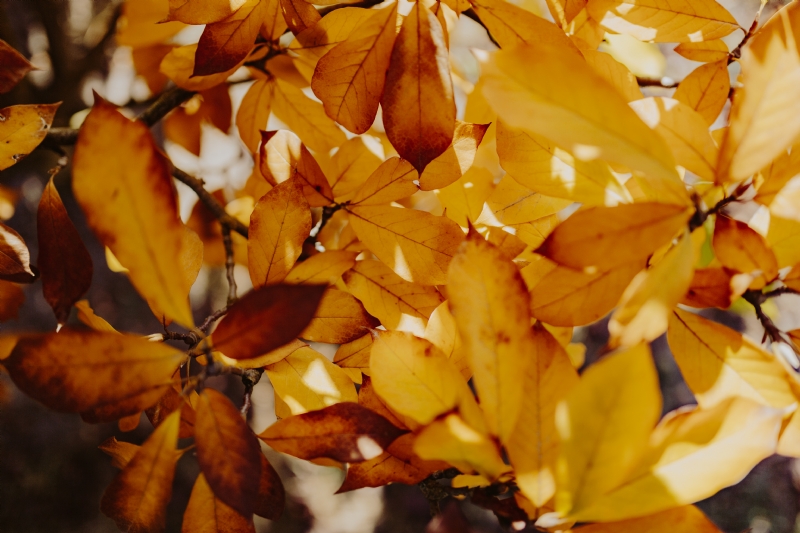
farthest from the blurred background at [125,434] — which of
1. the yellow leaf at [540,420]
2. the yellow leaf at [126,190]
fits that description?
the yellow leaf at [540,420]

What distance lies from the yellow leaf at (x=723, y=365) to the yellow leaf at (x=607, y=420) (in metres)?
0.15

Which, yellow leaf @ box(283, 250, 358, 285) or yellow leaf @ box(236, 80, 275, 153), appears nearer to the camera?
yellow leaf @ box(283, 250, 358, 285)

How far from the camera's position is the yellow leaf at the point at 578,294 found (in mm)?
357

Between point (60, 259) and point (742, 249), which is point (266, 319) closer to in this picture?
point (60, 259)

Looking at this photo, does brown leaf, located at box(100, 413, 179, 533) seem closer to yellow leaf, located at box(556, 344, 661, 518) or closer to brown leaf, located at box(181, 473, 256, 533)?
brown leaf, located at box(181, 473, 256, 533)

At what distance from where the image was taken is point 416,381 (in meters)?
0.38

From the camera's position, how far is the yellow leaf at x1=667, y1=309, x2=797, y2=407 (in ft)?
1.26

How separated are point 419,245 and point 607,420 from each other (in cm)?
27

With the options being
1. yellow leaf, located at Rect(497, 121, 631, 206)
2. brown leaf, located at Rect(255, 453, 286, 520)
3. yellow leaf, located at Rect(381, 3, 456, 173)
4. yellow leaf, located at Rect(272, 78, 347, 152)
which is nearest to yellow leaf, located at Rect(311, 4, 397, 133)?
yellow leaf, located at Rect(381, 3, 456, 173)

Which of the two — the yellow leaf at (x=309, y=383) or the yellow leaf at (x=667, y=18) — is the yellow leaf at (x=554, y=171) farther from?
the yellow leaf at (x=309, y=383)

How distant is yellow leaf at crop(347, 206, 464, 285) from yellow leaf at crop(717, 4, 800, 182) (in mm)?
265

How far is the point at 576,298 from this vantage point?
0.37m

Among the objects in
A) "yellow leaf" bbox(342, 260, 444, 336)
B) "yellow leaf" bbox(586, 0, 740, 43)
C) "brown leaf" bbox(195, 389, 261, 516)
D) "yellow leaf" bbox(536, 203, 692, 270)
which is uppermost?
"yellow leaf" bbox(586, 0, 740, 43)

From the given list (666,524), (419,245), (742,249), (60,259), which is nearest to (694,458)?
(666,524)
